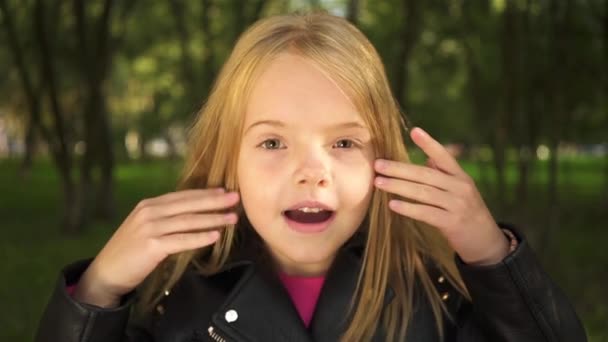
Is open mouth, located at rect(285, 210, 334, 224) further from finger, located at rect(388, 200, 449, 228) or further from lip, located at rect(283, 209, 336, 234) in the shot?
finger, located at rect(388, 200, 449, 228)

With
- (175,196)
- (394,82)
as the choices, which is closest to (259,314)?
(175,196)

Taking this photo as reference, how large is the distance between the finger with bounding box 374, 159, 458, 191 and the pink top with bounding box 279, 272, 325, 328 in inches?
17.0

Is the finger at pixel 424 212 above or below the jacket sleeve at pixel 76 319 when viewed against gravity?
above

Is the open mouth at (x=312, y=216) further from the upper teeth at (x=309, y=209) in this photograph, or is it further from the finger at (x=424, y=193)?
the finger at (x=424, y=193)

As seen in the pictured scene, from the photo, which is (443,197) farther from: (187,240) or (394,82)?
(394,82)

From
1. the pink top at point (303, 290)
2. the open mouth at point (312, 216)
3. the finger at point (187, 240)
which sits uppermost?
the open mouth at point (312, 216)

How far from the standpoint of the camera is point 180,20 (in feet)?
41.8

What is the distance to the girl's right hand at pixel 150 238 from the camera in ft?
6.83

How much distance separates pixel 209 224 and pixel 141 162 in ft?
168

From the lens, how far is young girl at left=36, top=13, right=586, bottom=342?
2.05 metres

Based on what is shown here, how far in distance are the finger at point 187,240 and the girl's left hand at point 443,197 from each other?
45cm

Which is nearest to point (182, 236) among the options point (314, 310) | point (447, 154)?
point (314, 310)

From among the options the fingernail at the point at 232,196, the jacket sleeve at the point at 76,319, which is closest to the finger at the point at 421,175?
the fingernail at the point at 232,196

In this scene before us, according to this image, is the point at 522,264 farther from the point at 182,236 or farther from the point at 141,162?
the point at 141,162
